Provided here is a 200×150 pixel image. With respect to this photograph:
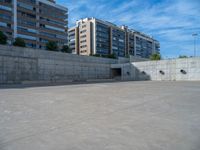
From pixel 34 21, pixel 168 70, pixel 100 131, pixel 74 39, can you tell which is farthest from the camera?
pixel 74 39

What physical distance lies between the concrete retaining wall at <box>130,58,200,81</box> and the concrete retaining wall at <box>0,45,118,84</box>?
23.4 feet

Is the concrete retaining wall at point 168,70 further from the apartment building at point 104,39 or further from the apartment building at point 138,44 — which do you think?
the apartment building at point 138,44

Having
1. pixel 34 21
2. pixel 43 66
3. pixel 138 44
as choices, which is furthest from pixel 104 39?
pixel 43 66

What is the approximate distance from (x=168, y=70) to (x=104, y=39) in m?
56.4

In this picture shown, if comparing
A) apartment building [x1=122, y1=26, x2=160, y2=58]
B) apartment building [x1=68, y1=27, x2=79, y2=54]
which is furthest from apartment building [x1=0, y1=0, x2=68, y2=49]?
apartment building [x1=122, y1=26, x2=160, y2=58]

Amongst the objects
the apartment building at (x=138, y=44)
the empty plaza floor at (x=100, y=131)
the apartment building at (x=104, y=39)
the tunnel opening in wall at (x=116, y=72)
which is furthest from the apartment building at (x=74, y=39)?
the empty plaza floor at (x=100, y=131)

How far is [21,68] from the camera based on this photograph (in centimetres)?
2347

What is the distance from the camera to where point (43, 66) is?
A: 25719 mm

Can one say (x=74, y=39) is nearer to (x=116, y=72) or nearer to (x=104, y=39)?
(x=104, y=39)

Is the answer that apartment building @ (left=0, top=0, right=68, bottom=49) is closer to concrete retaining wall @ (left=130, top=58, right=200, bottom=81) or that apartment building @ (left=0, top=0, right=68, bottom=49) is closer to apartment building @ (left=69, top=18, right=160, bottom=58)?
apartment building @ (left=69, top=18, right=160, bottom=58)

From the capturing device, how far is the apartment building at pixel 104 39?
7900 cm

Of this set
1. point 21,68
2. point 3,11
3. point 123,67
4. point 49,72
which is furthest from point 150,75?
point 3,11

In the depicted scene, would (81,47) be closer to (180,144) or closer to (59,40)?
(59,40)

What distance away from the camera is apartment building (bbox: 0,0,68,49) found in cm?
4566
